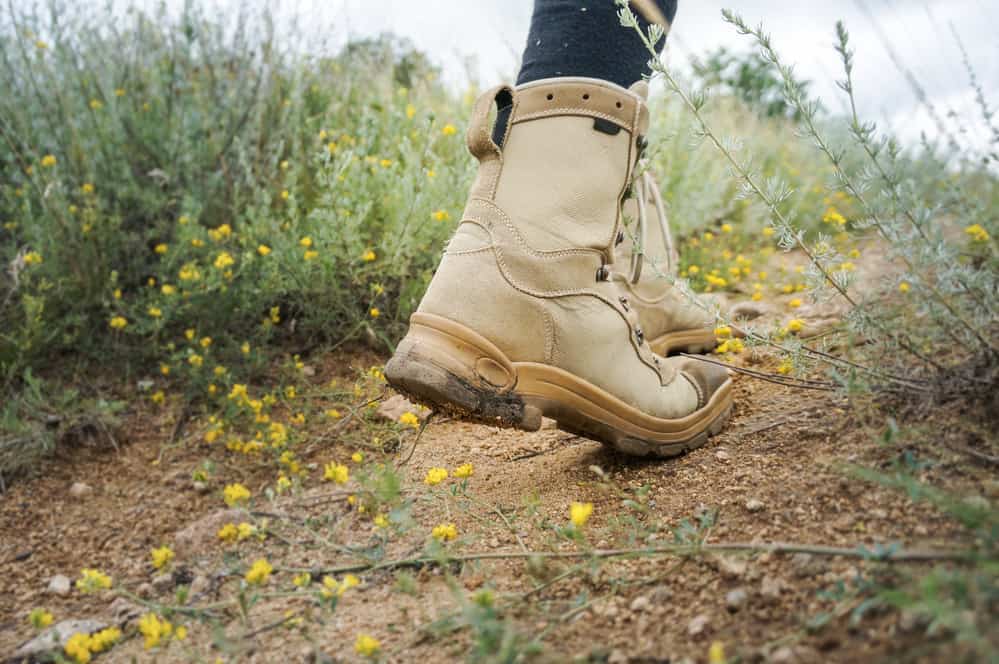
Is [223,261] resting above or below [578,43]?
below

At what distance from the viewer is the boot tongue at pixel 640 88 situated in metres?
1.74

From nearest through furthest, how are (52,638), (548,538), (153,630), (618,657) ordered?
(618,657) → (153,630) → (52,638) → (548,538)

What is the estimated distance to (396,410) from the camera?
2383 mm

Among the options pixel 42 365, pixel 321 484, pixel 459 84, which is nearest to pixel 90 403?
pixel 42 365

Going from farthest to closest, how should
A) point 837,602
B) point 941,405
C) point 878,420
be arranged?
point 878,420, point 941,405, point 837,602

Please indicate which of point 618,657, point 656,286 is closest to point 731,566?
point 618,657

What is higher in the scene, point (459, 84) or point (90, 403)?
point (459, 84)

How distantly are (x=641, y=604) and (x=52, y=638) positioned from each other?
1042 mm

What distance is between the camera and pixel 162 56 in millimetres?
3660

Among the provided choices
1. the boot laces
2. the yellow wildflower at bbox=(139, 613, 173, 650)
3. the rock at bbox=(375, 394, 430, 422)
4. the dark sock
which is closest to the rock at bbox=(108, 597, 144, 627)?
the yellow wildflower at bbox=(139, 613, 173, 650)

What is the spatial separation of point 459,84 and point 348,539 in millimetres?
3279

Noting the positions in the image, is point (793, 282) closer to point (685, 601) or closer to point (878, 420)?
point (878, 420)

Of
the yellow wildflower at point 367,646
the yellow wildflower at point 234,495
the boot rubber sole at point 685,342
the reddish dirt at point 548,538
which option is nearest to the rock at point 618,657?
the reddish dirt at point 548,538

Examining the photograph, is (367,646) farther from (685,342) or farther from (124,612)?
(685,342)
